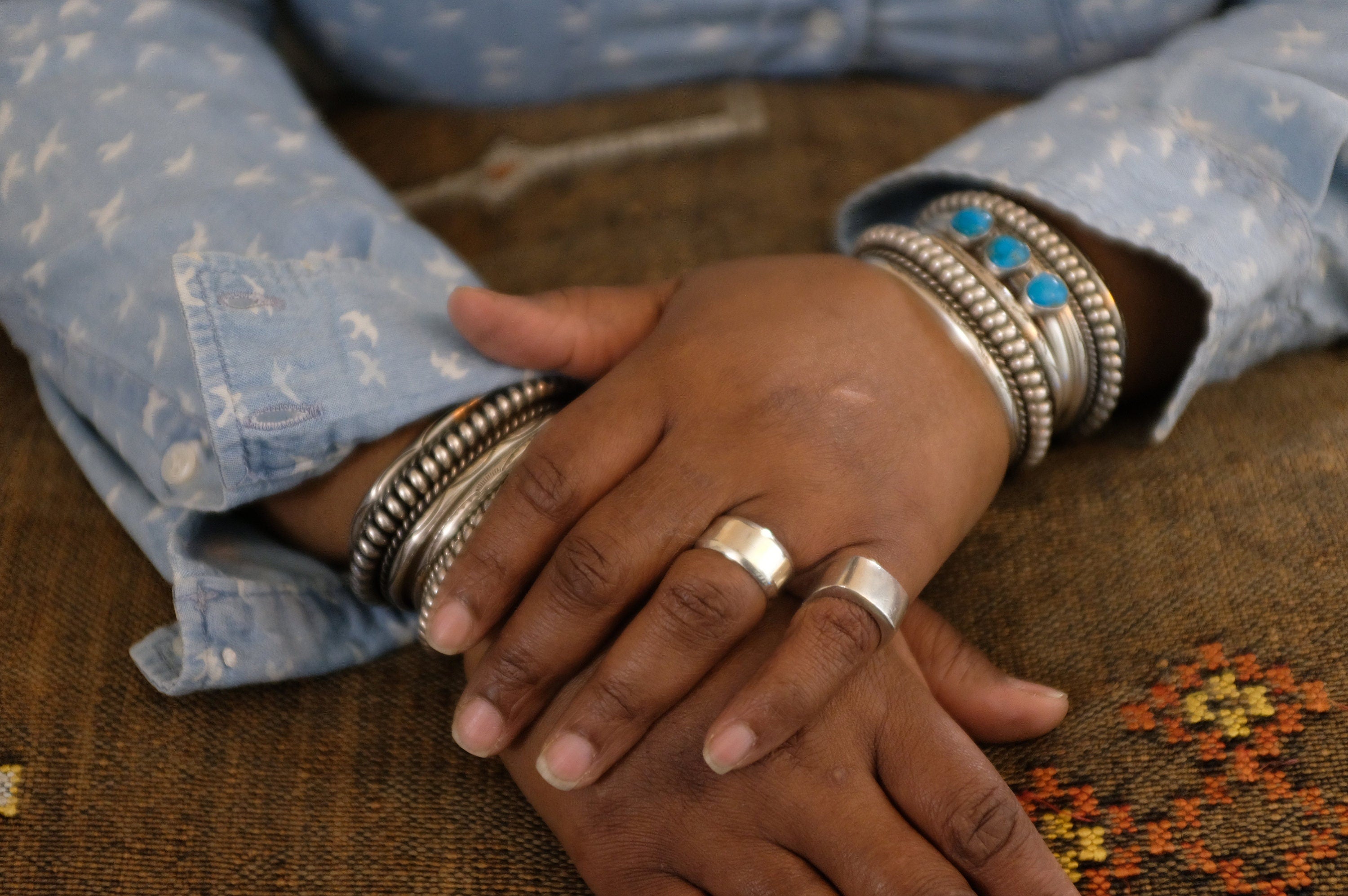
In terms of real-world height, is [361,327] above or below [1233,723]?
above

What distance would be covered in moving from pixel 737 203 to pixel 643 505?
41cm

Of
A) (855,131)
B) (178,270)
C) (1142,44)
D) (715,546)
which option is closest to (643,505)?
(715,546)

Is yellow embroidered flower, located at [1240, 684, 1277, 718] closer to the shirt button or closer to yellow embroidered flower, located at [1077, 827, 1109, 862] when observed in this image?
yellow embroidered flower, located at [1077, 827, 1109, 862]

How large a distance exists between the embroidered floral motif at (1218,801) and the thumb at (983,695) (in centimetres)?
2

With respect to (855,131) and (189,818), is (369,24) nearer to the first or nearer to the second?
(855,131)

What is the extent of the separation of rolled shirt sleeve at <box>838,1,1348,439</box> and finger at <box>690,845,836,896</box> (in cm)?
35

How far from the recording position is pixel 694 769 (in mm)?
456

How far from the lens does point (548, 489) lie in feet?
1.62

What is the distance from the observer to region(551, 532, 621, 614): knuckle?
471 millimetres

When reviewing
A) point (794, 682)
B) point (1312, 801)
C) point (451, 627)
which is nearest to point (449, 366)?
point (451, 627)

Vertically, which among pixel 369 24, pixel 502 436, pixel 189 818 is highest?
pixel 369 24

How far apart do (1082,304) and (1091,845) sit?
0.29 meters

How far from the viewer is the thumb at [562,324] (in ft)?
1.78

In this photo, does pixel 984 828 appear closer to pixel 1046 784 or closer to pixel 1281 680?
pixel 1046 784
